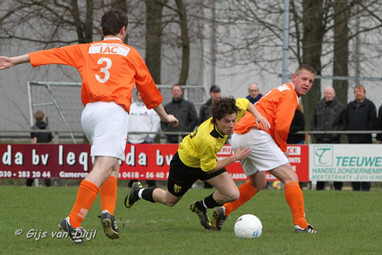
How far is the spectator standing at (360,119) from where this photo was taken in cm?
1430

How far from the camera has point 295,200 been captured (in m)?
7.86

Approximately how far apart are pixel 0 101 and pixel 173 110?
8.92m

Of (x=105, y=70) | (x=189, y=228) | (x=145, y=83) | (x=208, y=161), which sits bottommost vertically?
(x=189, y=228)

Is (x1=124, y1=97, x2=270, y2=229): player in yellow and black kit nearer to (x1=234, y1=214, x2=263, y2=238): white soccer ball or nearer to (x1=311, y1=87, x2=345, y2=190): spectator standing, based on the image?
(x1=234, y1=214, x2=263, y2=238): white soccer ball

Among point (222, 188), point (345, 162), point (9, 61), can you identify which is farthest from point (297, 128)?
point (9, 61)

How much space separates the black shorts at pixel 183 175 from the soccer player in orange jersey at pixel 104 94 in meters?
1.22

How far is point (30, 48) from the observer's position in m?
22.4

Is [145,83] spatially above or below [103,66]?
below

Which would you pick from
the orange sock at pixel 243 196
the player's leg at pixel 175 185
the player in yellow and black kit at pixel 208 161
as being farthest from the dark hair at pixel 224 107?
the orange sock at pixel 243 196

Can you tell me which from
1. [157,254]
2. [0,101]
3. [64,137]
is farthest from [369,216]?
[0,101]

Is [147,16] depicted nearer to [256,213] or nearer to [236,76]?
[236,76]

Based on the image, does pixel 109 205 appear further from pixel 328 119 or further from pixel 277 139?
pixel 328 119

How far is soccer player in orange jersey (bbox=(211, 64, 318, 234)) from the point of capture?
7902 mm

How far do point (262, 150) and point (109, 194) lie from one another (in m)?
1.85
